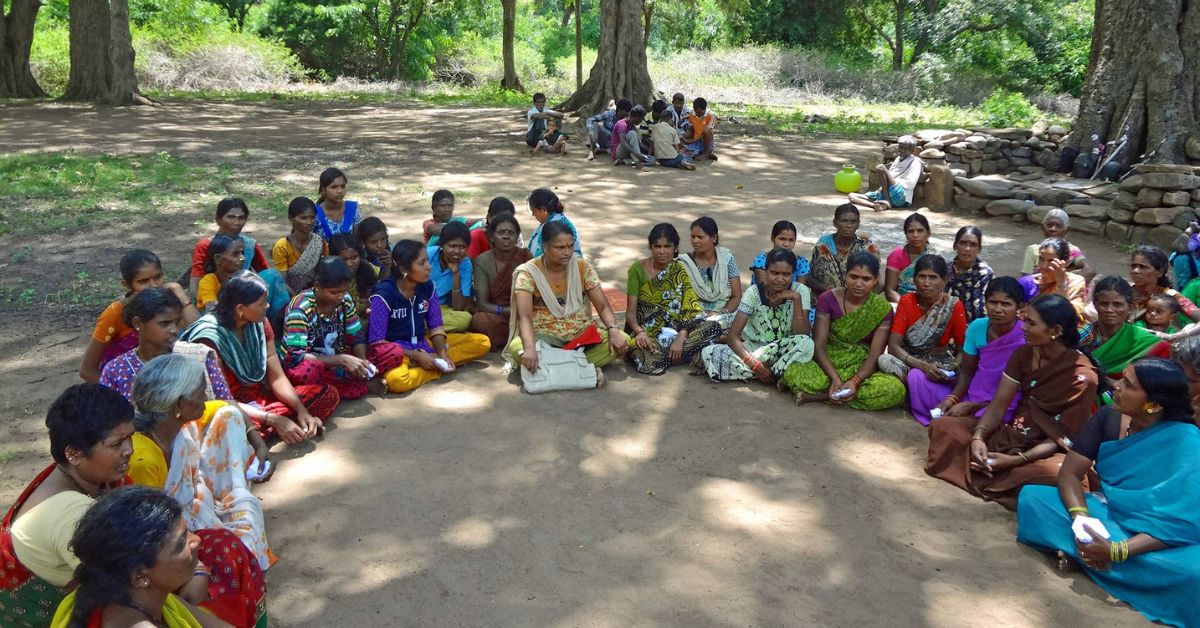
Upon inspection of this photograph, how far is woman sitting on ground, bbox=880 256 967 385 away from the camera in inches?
183

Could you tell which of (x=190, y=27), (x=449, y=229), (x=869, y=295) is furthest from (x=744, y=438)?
(x=190, y=27)

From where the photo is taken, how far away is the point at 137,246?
6879 mm

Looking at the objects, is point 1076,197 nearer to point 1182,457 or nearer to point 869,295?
point 869,295

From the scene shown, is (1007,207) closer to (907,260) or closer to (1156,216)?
(1156,216)

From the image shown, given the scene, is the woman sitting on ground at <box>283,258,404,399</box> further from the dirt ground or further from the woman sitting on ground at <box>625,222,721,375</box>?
the woman sitting on ground at <box>625,222,721,375</box>

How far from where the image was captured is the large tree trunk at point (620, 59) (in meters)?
14.1

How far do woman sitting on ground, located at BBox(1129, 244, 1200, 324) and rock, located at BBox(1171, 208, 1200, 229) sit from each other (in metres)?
3.66

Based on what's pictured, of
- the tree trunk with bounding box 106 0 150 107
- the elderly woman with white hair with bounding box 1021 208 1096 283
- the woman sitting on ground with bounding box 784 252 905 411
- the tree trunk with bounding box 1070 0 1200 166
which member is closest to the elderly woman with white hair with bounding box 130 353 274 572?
the woman sitting on ground with bounding box 784 252 905 411

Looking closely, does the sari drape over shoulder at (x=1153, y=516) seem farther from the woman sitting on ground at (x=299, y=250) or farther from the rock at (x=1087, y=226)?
the rock at (x=1087, y=226)

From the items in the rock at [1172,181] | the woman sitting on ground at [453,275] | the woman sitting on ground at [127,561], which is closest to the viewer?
the woman sitting on ground at [127,561]

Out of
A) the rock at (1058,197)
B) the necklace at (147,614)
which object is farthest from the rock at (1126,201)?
the necklace at (147,614)

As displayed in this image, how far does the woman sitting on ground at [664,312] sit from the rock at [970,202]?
17.4 ft

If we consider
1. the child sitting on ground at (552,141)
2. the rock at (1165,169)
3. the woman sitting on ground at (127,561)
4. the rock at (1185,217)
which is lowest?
the woman sitting on ground at (127,561)

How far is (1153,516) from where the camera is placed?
3043mm
